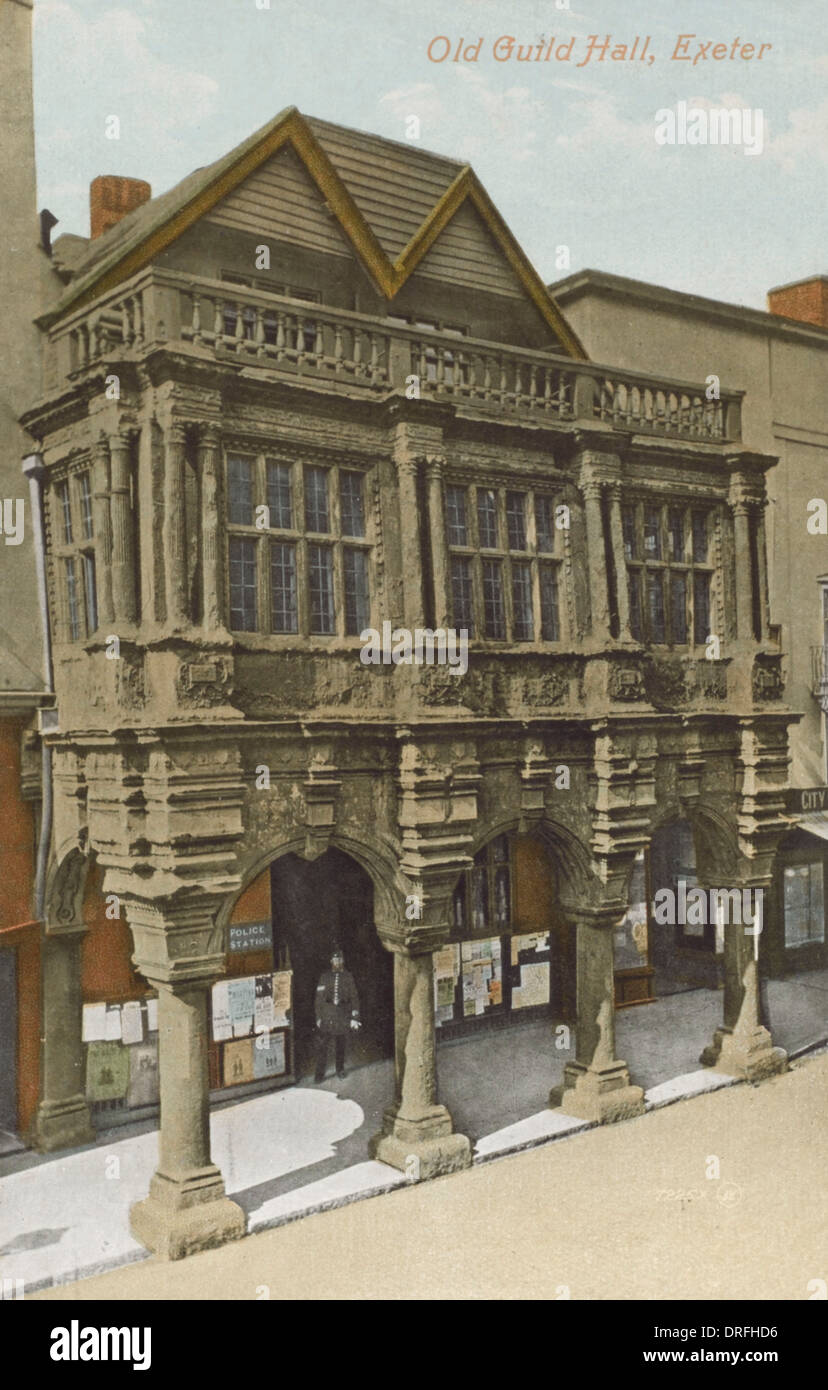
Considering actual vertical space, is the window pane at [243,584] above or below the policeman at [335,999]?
above

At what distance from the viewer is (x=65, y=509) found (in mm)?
13828

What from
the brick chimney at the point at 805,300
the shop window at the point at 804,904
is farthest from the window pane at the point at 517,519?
the brick chimney at the point at 805,300

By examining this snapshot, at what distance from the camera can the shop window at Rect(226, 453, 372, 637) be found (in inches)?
510

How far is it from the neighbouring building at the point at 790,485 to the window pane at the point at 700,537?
4878 mm

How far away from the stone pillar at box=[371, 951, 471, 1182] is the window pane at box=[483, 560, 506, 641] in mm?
4001

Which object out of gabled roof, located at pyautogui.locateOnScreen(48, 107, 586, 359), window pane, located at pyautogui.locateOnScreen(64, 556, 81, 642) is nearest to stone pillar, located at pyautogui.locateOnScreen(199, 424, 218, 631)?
window pane, located at pyautogui.locateOnScreen(64, 556, 81, 642)

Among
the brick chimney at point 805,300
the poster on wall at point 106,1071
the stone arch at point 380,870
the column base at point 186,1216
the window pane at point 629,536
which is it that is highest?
the brick chimney at point 805,300

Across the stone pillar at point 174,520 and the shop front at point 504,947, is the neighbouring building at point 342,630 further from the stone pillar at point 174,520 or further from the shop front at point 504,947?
the shop front at point 504,947

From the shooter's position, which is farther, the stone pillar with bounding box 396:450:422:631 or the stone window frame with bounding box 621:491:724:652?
the stone window frame with bounding box 621:491:724:652

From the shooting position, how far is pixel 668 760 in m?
16.2

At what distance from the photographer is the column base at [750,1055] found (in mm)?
16891

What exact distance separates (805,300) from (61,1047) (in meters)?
19.8

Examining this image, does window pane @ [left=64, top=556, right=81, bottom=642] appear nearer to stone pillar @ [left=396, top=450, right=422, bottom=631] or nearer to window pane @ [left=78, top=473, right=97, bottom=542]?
window pane @ [left=78, top=473, right=97, bottom=542]

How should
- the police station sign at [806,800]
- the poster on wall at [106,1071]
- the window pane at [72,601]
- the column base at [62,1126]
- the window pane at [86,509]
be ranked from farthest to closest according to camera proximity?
the police station sign at [806,800] < the poster on wall at [106,1071] < the column base at [62,1126] < the window pane at [72,601] < the window pane at [86,509]
